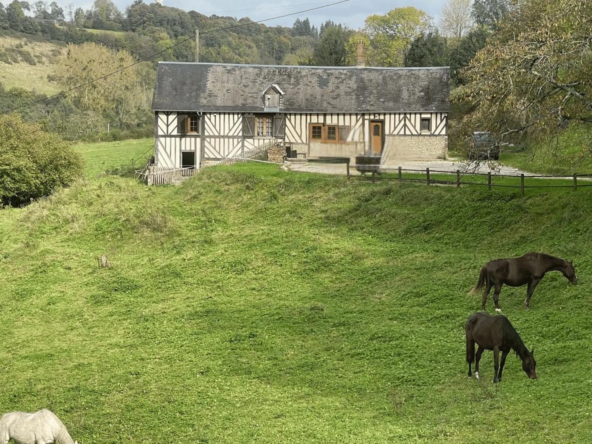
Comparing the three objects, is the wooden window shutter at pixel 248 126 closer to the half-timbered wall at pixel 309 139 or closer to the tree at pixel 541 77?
the half-timbered wall at pixel 309 139

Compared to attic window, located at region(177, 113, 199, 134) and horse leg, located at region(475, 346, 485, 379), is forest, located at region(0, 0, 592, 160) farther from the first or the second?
attic window, located at region(177, 113, 199, 134)

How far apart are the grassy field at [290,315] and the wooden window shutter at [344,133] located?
9.10 meters

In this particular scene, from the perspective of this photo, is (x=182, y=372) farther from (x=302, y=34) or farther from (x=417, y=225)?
(x=302, y=34)

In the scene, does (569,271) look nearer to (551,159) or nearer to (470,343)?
(470,343)

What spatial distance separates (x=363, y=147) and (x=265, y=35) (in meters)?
120

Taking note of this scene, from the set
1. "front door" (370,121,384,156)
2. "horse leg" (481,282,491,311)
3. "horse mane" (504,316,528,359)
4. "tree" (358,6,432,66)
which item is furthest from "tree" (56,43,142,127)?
"horse mane" (504,316,528,359)

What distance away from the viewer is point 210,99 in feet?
142

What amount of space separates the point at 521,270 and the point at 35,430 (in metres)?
10.9

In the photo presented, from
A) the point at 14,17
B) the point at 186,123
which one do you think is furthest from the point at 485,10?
the point at 14,17

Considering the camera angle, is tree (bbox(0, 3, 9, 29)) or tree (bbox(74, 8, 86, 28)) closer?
tree (bbox(0, 3, 9, 29))

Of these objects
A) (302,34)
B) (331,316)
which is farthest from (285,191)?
(302,34)

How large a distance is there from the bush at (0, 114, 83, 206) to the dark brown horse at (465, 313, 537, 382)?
3098 centimetres

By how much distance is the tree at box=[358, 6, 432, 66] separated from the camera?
257 ft

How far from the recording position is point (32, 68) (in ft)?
363
